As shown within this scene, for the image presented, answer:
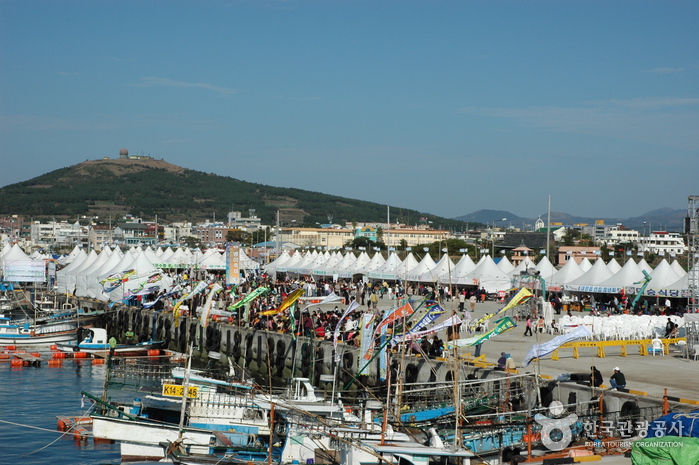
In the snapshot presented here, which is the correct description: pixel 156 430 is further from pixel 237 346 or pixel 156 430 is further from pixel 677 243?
pixel 677 243

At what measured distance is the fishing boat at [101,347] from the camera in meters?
42.7

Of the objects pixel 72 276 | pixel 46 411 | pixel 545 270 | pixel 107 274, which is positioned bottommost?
pixel 46 411

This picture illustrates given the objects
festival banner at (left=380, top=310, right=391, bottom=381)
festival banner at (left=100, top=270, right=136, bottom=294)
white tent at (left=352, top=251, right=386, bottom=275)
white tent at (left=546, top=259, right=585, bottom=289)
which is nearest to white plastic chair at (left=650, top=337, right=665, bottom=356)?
festival banner at (left=380, top=310, right=391, bottom=381)

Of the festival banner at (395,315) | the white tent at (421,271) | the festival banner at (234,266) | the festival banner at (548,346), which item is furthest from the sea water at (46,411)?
the white tent at (421,271)

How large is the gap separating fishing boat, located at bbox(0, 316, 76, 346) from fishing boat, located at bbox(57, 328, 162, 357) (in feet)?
8.86

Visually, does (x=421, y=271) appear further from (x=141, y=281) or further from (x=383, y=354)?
(x=383, y=354)

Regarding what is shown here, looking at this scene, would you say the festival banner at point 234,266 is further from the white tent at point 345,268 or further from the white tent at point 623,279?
the white tent at point 623,279

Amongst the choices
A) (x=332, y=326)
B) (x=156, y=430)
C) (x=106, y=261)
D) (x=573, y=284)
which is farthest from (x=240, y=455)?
(x=106, y=261)

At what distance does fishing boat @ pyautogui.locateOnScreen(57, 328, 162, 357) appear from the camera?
140ft

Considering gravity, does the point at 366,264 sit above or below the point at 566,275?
above

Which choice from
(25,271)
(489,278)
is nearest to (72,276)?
(25,271)

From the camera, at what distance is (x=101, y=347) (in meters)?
43.5

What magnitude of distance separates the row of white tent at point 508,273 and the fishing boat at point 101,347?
15021 mm

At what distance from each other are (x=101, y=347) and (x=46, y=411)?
13862mm
